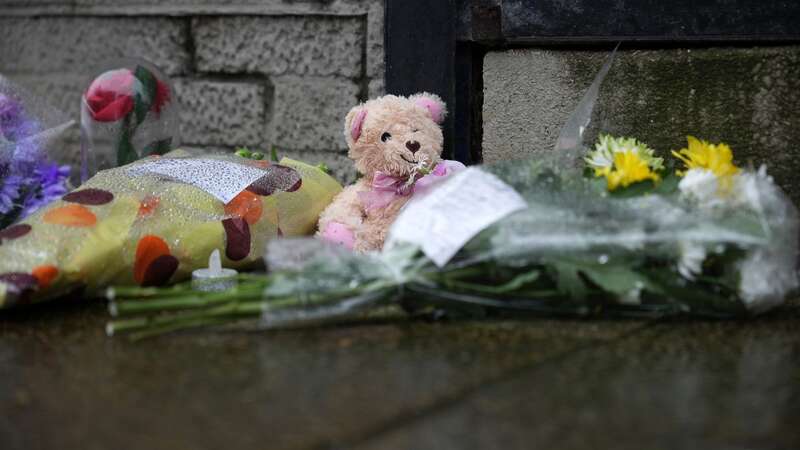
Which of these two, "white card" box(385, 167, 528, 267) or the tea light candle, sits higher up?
"white card" box(385, 167, 528, 267)

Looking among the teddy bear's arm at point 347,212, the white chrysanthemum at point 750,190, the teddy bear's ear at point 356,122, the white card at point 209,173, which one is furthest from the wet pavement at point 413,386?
the teddy bear's ear at point 356,122

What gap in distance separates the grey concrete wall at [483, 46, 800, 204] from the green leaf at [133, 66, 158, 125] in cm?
100

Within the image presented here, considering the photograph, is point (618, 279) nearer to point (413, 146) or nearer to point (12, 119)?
point (413, 146)

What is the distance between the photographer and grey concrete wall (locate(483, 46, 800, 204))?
2512mm

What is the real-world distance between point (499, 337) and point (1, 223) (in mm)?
1584

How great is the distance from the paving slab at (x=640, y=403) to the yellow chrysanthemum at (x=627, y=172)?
0.30 metres

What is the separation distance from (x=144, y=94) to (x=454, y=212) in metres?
1.39

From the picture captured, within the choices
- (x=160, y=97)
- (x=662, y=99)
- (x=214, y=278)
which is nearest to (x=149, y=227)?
(x=214, y=278)

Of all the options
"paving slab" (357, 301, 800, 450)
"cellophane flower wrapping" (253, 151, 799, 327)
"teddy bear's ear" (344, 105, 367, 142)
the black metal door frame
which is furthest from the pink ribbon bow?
"paving slab" (357, 301, 800, 450)

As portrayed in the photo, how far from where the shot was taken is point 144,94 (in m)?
2.88

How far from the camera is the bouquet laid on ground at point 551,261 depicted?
1.77m

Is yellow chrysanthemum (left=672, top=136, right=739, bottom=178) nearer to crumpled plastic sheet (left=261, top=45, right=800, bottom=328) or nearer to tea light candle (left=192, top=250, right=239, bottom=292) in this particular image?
crumpled plastic sheet (left=261, top=45, right=800, bottom=328)

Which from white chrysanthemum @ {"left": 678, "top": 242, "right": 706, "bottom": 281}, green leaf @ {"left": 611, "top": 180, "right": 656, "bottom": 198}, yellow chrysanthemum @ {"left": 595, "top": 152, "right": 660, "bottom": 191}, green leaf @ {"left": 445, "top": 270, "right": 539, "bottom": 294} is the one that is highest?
yellow chrysanthemum @ {"left": 595, "top": 152, "right": 660, "bottom": 191}

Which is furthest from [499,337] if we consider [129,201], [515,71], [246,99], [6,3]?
[6,3]
